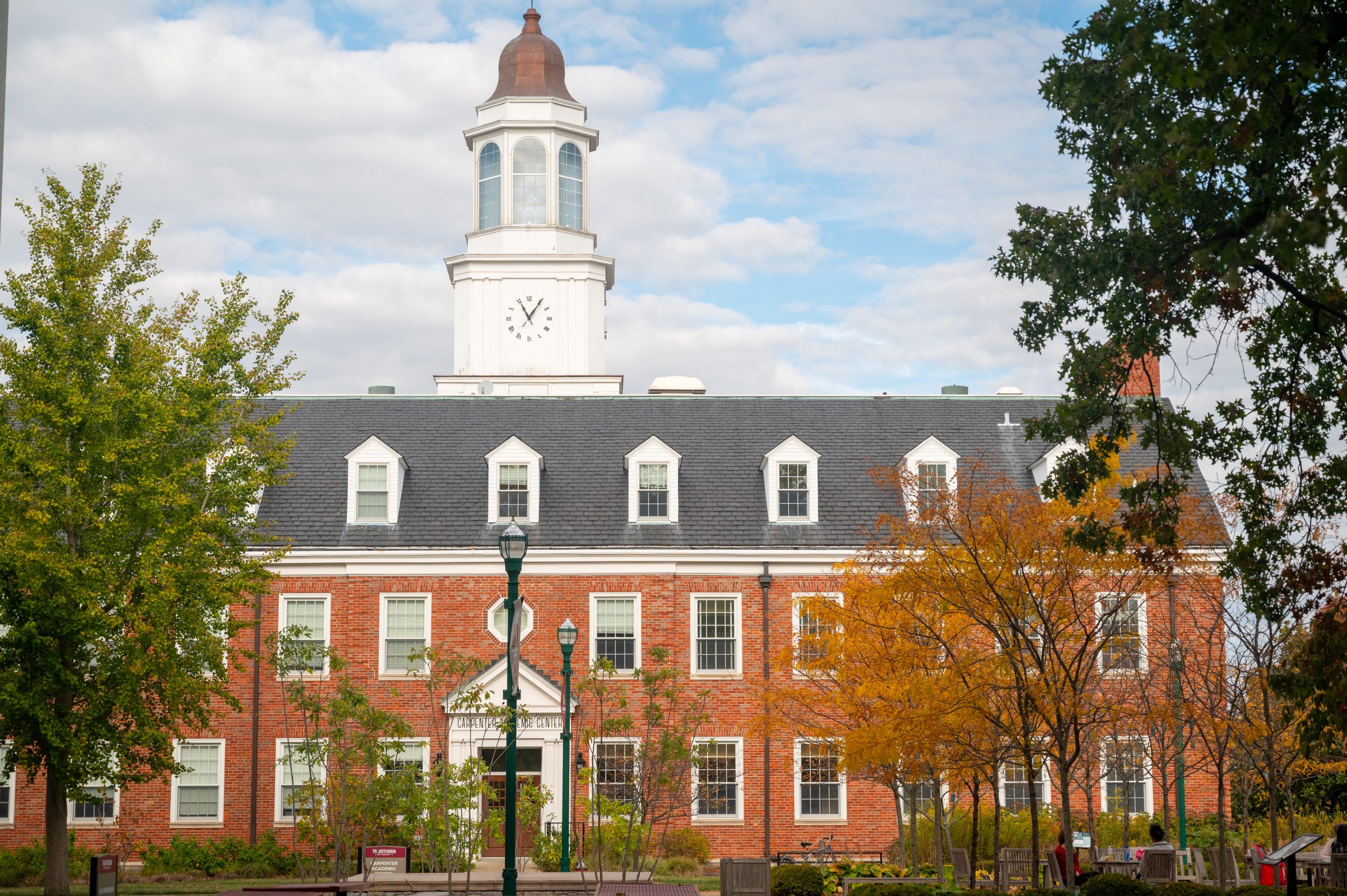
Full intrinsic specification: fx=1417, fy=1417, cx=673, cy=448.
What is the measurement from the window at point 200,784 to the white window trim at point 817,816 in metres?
14.0

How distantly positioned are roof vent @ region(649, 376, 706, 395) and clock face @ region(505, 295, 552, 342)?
41.5ft

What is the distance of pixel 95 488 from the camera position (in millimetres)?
27078

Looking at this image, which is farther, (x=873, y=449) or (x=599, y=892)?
(x=873, y=449)

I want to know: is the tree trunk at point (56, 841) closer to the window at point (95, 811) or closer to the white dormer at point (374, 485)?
the window at point (95, 811)

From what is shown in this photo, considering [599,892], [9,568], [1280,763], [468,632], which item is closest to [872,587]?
[599,892]

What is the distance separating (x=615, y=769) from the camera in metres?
32.3

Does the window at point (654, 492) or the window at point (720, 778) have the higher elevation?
the window at point (654, 492)

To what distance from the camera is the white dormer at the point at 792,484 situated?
3669 centimetres

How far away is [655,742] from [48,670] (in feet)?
39.8

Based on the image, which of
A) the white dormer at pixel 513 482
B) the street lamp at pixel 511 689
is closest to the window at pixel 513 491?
the white dormer at pixel 513 482

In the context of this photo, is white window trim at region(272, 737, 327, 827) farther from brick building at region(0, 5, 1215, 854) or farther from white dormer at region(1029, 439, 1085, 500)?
white dormer at region(1029, 439, 1085, 500)

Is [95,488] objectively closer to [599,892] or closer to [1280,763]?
[599,892]

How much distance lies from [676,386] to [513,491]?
8.92 metres

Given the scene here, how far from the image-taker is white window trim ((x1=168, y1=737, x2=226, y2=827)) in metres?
34.2
